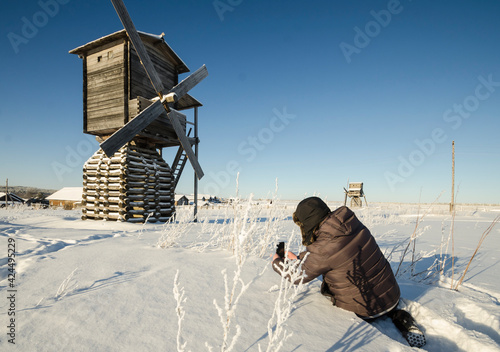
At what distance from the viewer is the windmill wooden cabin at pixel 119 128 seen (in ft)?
26.7

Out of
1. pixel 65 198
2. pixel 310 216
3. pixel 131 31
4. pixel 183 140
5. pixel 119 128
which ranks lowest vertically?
pixel 65 198

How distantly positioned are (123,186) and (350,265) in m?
7.88

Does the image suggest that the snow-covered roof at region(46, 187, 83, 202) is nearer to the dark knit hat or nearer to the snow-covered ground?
the snow-covered ground

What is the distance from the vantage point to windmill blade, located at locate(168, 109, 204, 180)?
884 centimetres

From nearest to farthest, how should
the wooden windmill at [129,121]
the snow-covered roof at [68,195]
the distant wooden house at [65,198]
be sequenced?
the wooden windmill at [129,121]
the distant wooden house at [65,198]
the snow-covered roof at [68,195]

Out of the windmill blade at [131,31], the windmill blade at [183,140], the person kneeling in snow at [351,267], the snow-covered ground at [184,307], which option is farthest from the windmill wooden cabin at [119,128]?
the person kneeling in snow at [351,267]

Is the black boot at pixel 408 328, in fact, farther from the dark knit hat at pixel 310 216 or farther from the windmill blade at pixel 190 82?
the windmill blade at pixel 190 82

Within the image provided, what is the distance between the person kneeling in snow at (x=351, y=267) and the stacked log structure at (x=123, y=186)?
697cm

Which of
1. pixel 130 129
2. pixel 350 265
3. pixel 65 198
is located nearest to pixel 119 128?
pixel 130 129

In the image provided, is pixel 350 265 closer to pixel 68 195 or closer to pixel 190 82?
pixel 190 82

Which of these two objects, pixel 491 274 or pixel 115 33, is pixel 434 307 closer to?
pixel 491 274

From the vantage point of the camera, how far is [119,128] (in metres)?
8.55

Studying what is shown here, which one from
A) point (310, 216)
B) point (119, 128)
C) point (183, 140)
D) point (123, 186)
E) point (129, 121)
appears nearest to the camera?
point (310, 216)

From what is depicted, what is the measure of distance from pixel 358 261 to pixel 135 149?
8.70 metres
